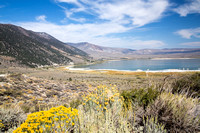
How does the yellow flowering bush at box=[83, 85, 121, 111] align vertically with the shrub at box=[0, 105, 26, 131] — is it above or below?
above

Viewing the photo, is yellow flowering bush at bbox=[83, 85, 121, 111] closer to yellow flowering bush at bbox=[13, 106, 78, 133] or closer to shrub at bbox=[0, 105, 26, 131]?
yellow flowering bush at bbox=[13, 106, 78, 133]

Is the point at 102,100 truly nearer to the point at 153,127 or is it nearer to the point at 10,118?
the point at 153,127

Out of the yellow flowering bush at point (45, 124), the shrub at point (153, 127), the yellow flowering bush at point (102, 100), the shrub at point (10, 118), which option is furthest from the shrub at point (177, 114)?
the shrub at point (10, 118)

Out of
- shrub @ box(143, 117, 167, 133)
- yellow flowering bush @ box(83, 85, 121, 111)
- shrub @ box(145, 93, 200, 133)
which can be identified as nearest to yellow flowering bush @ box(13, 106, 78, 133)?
yellow flowering bush @ box(83, 85, 121, 111)

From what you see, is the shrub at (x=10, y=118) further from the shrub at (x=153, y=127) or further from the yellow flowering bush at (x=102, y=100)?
the shrub at (x=153, y=127)

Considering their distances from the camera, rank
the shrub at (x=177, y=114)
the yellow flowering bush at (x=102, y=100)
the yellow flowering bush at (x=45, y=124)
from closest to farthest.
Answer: the yellow flowering bush at (x=45, y=124)
the shrub at (x=177, y=114)
the yellow flowering bush at (x=102, y=100)

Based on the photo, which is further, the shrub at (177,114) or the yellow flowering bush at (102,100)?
the yellow flowering bush at (102,100)

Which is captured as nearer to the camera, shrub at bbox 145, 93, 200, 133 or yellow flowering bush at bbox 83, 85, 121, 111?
shrub at bbox 145, 93, 200, 133

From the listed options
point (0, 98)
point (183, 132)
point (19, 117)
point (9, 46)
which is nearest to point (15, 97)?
point (0, 98)

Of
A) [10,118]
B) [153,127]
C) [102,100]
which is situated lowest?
[10,118]

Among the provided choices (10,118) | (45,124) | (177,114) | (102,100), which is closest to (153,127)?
(177,114)

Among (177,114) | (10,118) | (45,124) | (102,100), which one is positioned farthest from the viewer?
(102,100)

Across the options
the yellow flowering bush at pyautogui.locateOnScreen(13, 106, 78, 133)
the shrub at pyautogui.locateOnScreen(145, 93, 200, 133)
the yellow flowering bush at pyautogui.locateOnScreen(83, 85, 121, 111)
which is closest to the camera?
the yellow flowering bush at pyautogui.locateOnScreen(13, 106, 78, 133)

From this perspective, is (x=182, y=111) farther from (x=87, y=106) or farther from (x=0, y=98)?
(x=0, y=98)
